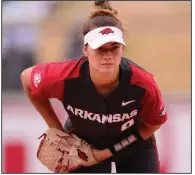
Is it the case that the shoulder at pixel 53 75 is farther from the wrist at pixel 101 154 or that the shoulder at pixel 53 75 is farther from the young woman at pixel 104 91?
the wrist at pixel 101 154

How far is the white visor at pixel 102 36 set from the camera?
2.86 metres

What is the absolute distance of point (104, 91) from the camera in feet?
10.2

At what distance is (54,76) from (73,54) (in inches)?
125

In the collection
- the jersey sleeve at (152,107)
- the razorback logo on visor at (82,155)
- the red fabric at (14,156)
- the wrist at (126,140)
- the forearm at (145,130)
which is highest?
the jersey sleeve at (152,107)

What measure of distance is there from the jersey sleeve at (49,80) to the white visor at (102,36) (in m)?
0.22

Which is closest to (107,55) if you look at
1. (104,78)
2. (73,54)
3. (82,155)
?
(104,78)

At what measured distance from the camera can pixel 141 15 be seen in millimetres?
8000

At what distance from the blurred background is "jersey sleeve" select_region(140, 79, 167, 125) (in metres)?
1.06

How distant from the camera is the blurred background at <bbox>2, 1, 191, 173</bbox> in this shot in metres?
4.85

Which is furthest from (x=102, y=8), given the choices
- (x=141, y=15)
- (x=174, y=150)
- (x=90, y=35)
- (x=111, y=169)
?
(x=141, y=15)

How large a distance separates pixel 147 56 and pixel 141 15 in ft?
2.42

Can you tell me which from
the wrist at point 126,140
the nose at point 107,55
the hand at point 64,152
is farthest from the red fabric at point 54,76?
the wrist at point 126,140

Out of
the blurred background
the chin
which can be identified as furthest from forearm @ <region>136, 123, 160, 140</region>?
the blurred background

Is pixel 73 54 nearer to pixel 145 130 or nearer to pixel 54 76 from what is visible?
pixel 145 130
